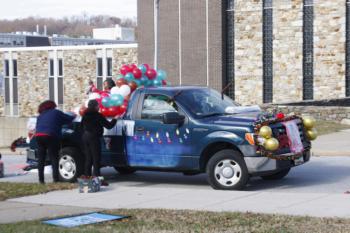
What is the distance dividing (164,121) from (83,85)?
121 ft

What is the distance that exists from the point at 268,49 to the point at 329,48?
3628 mm

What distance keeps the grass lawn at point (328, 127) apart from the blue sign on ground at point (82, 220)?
15.0 metres

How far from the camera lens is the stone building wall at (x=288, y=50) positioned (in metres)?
42.1

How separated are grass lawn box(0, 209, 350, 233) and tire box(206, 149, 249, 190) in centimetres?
248

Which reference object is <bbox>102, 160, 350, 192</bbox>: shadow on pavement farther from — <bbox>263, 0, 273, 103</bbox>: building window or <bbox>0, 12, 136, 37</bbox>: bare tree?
<bbox>0, 12, 136, 37</bbox>: bare tree

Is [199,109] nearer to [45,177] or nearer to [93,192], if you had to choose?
[93,192]

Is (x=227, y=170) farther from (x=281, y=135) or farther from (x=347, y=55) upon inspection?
(x=347, y=55)

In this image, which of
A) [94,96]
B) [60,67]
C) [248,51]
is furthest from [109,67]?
[94,96]

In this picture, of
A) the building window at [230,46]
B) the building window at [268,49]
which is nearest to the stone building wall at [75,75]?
the building window at [230,46]

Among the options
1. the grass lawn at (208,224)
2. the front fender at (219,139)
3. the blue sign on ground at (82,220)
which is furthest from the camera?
the front fender at (219,139)

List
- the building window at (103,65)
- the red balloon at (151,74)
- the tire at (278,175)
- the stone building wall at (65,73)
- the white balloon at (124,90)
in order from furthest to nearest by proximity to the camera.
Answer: the stone building wall at (65,73)
the building window at (103,65)
the red balloon at (151,74)
the white balloon at (124,90)
the tire at (278,175)

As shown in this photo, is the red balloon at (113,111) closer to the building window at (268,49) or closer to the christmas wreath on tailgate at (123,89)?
the christmas wreath on tailgate at (123,89)

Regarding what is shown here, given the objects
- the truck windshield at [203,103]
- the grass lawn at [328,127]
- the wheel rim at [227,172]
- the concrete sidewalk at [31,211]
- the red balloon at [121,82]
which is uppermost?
the red balloon at [121,82]

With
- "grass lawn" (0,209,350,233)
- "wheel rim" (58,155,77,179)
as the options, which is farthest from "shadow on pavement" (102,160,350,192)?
"grass lawn" (0,209,350,233)
